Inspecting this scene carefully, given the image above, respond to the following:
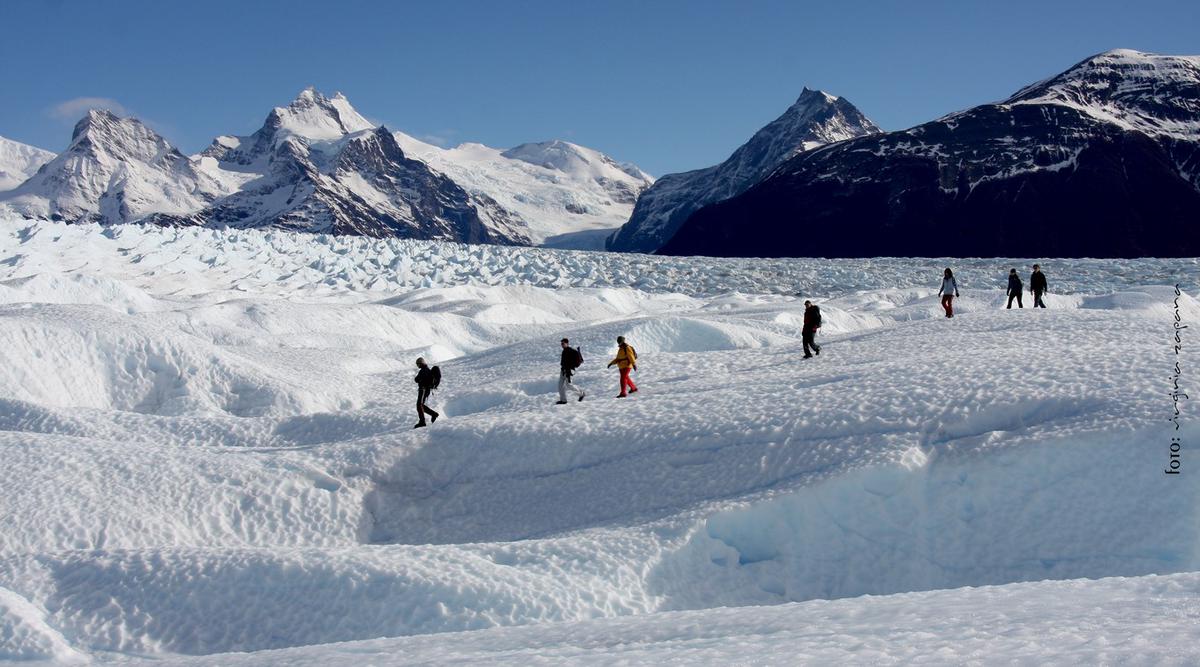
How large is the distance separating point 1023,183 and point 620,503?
145525 millimetres

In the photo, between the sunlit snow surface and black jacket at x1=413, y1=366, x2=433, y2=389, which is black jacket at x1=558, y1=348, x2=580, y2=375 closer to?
the sunlit snow surface

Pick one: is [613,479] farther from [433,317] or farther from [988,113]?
[988,113]

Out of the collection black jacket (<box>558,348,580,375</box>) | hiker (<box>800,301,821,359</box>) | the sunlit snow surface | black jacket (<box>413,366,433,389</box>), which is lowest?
the sunlit snow surface

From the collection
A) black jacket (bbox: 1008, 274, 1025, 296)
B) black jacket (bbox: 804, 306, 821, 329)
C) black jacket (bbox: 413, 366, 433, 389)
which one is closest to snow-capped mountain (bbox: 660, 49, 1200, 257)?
black jacket (bbox: 1008, 274, 1025, 296)

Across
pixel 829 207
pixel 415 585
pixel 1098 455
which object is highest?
pixel 829 207

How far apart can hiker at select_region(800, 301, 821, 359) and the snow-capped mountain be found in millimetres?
126738

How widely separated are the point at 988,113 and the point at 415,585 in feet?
543

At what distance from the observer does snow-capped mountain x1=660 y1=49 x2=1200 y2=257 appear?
13812 cm

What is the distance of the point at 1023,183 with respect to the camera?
470ft

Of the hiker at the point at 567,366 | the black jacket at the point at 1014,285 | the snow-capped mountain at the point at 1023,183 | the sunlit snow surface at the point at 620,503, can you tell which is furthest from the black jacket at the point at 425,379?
the snow-capped mountain at the point at 1023,183

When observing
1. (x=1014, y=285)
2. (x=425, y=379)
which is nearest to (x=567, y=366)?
(x=425, y=379)

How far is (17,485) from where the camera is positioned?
16.0 meters

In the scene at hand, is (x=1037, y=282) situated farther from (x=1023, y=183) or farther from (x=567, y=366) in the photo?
(x=1023, y=183)

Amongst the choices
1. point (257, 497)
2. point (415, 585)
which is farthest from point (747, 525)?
point (257, 497)
